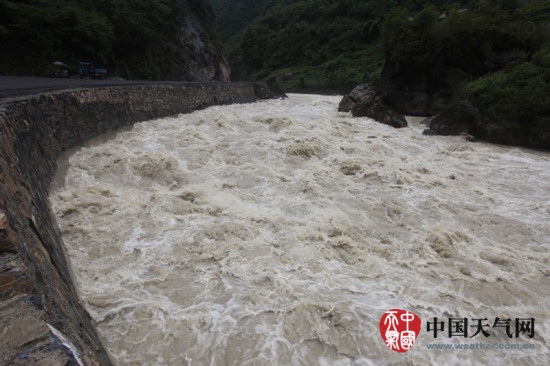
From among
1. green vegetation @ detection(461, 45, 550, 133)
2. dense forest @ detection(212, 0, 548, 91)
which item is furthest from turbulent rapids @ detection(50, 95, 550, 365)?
dense forest @ detection(212, 0, 548, 91)

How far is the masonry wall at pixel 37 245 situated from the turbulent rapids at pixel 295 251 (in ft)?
1.98

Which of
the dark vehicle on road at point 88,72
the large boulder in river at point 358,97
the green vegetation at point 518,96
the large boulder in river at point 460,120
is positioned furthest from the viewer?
the large boulder in river at point 358,97

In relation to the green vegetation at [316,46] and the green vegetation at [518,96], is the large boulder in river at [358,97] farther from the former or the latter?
the green vegetation at [316,46]

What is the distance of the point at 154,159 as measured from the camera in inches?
360

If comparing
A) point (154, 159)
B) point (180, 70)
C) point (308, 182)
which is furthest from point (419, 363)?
point (180, 70)

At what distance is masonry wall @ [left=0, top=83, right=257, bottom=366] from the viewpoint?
2271 mm

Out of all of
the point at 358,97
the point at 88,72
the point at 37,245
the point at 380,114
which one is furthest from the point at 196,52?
the point at 37,245

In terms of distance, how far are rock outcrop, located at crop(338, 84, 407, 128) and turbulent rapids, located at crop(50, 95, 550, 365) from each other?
693cm

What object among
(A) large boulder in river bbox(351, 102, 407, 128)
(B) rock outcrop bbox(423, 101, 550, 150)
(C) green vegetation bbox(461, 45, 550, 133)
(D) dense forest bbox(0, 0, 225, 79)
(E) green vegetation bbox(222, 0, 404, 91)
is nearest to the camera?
(B) rock outcrop bbox(423, 101, 550, 150)

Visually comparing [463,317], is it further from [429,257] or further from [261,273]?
[261,273]

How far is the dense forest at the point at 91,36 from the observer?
57.8 ft

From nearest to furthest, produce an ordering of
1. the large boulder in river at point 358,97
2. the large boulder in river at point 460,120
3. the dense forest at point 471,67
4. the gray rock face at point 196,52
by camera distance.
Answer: the dense forest at point 471,67 < the large boulder in river at point 460,120 < the large boulder in river at point 358,97 < the gray rock face at point 196,52

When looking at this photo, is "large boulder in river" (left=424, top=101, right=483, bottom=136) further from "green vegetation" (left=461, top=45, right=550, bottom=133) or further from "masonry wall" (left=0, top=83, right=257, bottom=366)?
"masonry wall" (left=0, top=83, right=257, bottom=366)

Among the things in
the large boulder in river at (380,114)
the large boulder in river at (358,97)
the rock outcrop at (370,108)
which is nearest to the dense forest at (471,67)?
the large boulder in river at (358,97)
